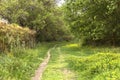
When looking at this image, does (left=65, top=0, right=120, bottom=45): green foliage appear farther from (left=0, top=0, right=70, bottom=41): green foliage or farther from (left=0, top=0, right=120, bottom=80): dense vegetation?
(left=0, top=0, right=70, bottom=41): green foliage

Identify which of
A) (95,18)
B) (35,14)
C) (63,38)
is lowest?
(63,38)

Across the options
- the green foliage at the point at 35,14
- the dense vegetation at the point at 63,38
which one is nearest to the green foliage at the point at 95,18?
the dense vegetation at the point at 63,38

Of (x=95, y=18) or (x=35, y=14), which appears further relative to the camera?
(x=35, y=14)

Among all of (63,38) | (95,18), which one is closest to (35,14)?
(95,18)

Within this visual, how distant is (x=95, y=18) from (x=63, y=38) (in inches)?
1492

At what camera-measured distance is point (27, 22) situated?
176ft

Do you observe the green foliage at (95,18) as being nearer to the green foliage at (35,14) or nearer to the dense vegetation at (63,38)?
the dense vegetation at (63,38)

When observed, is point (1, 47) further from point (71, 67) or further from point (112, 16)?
point (112, 16)

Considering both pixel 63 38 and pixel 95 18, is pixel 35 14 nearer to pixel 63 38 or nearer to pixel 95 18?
pixel 95 18

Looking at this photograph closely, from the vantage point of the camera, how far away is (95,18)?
3581cm

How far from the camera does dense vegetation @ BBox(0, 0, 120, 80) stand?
16473 mm

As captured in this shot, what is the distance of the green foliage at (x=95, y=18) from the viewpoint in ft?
114

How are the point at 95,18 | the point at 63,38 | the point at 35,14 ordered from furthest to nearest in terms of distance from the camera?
the point at 63,38
the point at 35,14
the point at 95,18

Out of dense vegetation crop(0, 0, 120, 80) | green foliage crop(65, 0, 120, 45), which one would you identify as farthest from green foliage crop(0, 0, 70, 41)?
green foliage crop(65, 0, 120, 45)
